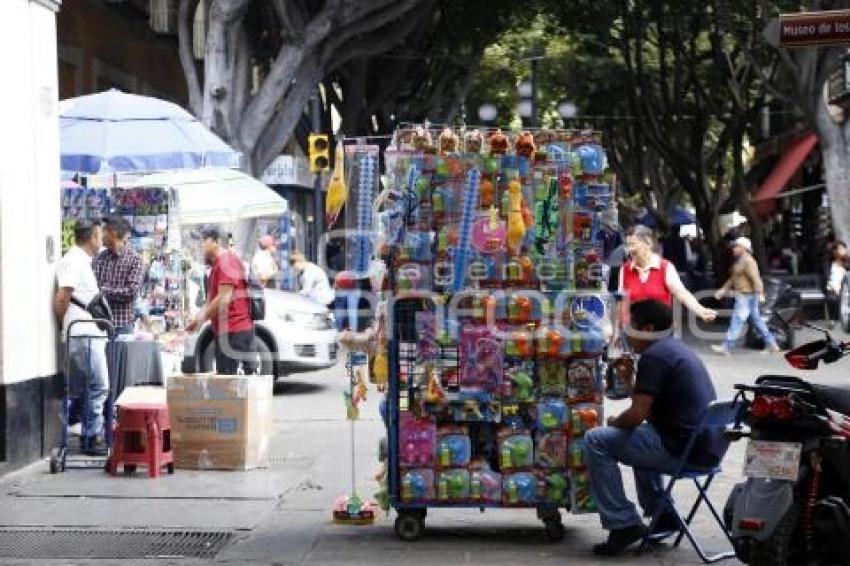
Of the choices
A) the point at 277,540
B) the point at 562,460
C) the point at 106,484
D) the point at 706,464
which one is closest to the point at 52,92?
the point at 106,484

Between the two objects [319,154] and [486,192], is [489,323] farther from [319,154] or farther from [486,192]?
[319,154]

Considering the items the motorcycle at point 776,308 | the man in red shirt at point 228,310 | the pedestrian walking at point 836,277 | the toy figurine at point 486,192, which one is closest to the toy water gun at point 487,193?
the toy figurine at point 486,192

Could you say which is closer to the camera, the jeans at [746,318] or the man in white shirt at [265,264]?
the jeans at [746,318]

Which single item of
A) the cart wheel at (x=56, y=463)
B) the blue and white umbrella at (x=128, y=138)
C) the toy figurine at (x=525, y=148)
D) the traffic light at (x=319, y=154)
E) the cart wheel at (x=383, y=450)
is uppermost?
the traffic light at (x=319, y=154)

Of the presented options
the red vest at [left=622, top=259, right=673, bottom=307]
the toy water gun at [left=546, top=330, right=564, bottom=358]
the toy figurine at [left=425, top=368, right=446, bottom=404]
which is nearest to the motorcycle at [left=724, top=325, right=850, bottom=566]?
the toy water gun at [left=546, top=330, right=564, bottom=358]

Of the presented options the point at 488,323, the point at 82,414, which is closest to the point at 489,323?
the point at 488,323

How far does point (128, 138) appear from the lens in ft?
44.8

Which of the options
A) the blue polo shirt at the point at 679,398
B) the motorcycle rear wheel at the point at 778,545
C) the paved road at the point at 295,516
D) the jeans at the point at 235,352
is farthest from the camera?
the jeans at the point at 235,352

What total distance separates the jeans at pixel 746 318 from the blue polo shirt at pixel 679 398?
12374mm

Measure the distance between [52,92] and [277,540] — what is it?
4.73 metres

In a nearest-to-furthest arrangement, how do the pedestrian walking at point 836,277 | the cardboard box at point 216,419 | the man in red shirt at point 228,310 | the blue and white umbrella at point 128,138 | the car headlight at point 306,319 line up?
the cardboard box at point 216,419 → the man in red shirt at point 228,310 → the blue and white umbrella at point 128,138 → the car headlight at point 306,319 → the pedestrian walking at point 836,277

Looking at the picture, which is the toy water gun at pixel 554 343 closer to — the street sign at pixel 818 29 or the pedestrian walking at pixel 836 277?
the street sign at pixel 818 29

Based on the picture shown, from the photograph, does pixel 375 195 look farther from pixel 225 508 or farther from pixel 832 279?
pixel 832 279

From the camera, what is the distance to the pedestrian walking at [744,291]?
19.6 m
